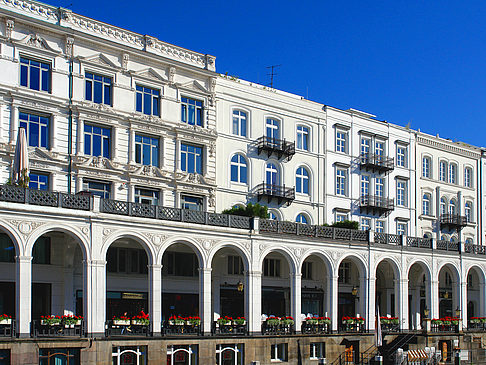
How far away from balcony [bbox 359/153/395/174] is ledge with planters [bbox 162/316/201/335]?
75.9 ft

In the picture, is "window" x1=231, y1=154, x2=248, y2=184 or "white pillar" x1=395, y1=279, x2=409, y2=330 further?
"white pillar" x1=395, y1=279, x2=409, y2=330

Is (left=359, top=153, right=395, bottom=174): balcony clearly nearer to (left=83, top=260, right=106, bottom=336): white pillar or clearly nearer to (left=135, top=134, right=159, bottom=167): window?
(left=135, top=134, right=159, bottom=167): window

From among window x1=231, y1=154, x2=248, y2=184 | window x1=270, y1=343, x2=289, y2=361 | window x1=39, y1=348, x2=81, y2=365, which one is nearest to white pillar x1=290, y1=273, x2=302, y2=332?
window x1=270, y1=343, x2=289, y2=361

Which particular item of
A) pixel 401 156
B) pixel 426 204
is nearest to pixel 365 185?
pixel 401 156

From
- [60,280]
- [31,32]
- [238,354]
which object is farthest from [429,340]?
[31,32]

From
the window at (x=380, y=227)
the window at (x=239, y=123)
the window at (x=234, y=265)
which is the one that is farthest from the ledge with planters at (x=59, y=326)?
the window at (x=380, y=227)

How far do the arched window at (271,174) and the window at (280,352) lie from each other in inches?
506

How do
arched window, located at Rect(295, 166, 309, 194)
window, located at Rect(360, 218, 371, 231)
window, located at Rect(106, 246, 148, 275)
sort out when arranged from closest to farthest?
window, located at Rect(106, 246, 148, 275) < arched window, located at Rect(295, 166, 309, 194) < window, located at Rect(360, 218, 371, 231)

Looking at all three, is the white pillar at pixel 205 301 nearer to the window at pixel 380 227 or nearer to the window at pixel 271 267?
the window at pixel 271 267

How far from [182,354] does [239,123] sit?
17853mm

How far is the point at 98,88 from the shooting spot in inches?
1609

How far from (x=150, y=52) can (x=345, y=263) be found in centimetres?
2122

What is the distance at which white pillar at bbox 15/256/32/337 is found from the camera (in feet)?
102

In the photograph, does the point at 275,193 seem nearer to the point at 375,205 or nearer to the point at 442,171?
the point at 375,205
